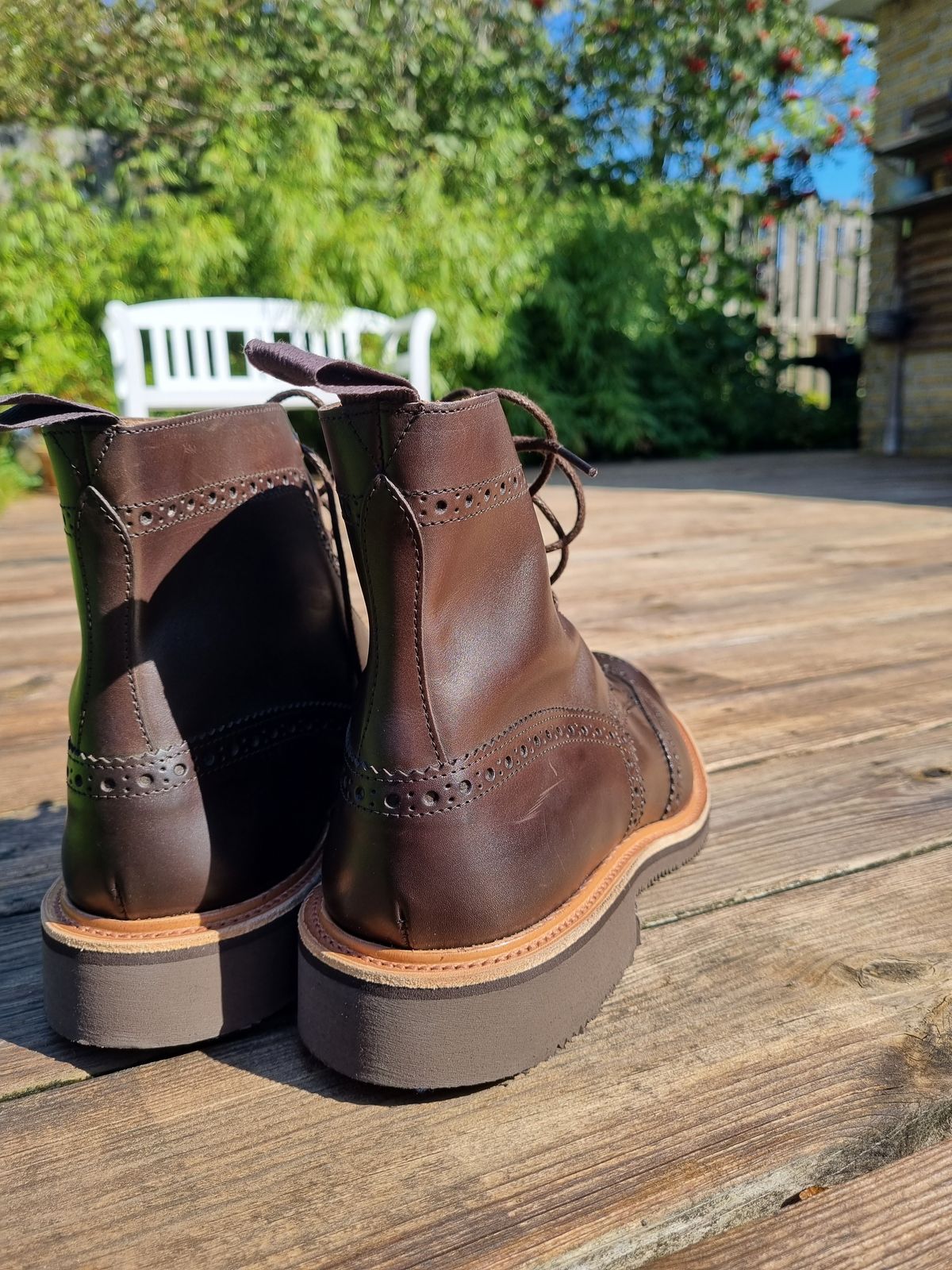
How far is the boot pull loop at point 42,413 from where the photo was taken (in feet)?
2.18

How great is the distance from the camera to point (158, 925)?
29.8 inches

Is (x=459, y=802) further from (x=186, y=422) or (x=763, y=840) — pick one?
(x=763, y=840)

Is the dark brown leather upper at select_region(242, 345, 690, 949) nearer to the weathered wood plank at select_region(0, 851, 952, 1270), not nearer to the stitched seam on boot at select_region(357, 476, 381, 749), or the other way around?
the stitched seam on boot at select_region(357, 476, 381, 749)

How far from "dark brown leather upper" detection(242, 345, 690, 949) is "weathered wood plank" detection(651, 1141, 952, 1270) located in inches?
9.7

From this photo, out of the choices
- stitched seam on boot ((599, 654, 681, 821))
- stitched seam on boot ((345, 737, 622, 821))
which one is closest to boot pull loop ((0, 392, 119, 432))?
stitched seam on boot ((345, 737, 622, 821))

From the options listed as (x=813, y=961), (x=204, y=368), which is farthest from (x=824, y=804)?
(x=204, y=368)

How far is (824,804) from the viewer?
3.89 feet

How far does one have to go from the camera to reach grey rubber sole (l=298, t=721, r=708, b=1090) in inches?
26.6

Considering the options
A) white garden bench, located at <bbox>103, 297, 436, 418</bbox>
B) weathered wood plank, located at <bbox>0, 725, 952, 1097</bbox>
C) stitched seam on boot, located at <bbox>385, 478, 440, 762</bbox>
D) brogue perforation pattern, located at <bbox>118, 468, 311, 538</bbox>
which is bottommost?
weathered wood plank, located at <bbox>0, 725, 952, 1097</bbox>

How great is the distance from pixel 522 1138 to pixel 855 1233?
0.70ft

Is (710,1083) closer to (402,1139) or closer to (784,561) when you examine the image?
(402,1139)

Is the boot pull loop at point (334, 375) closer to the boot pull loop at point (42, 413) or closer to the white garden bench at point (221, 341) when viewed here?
the boot pull loop at point (42, 413)

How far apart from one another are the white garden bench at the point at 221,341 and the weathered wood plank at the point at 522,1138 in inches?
142

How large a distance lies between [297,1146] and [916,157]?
7.26 meters
